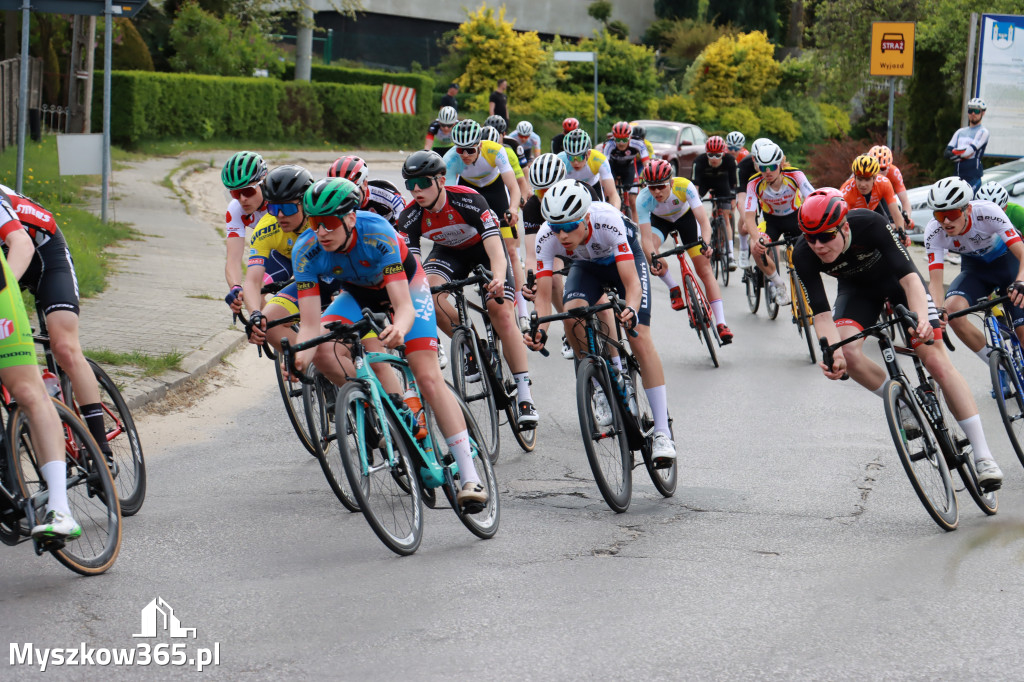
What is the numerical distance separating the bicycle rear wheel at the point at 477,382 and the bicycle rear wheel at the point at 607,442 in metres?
1.32

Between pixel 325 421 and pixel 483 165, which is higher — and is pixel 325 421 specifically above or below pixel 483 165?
below

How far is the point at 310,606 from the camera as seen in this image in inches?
213

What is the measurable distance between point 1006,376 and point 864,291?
1251 mm

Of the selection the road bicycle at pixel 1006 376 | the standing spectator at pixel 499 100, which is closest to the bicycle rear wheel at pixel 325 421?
the road bicycle at pixel 1006 376

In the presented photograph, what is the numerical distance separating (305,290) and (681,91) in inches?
1831

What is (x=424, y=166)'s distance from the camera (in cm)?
842

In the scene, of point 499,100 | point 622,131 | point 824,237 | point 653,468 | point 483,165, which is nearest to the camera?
point 824,237

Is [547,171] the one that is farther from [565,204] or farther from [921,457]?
[921,457]

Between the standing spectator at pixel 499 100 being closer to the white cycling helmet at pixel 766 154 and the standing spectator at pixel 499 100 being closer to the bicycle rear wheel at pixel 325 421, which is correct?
the white cycling helmet at pixel 766 154

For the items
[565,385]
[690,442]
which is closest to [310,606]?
[690,442]

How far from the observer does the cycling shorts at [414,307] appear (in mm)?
6469

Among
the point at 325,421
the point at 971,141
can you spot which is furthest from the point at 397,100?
the point at 325,421

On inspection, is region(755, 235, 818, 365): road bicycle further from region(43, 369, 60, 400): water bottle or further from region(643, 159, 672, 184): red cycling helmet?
region(43, 369, 60, 400): water bottle

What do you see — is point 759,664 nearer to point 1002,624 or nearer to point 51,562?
point 1002,624
